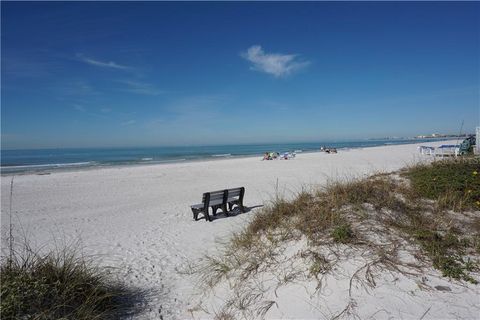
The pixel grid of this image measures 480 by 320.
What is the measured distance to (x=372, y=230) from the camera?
4.23m

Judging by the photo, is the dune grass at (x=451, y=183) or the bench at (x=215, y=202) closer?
the dune grass at (x=451, y=183)

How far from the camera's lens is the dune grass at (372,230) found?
3.65 m

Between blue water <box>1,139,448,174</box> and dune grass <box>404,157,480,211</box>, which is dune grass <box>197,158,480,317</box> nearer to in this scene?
dune grass <box>404,157,480,211</box>

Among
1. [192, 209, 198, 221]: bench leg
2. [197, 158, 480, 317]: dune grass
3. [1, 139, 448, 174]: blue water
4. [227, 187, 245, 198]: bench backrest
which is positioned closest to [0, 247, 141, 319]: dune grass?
[197, 158, 480, 317]: dune grass

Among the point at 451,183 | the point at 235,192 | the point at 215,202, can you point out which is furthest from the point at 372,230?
the point at 235,192

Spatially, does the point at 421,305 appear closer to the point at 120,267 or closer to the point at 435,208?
the point at 435,208

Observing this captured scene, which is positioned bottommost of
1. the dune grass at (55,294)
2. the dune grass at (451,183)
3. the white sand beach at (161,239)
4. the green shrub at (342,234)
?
the white sand beach at (161,239)

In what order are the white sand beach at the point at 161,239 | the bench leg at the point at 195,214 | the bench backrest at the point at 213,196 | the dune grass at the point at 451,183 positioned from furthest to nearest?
1. the bench leg at the point at 195,214
2. the bench backrest at the point at 213,196
3. the dune grass at the point at 451,183
4. the white sand beach at the point at 161,239

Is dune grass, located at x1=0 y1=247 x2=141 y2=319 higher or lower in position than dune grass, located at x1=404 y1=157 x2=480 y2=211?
lower

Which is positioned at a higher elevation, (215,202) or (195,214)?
(215,202)

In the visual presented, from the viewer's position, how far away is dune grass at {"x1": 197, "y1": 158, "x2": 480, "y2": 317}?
3648 millimetres

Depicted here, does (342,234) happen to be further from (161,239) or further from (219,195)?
(219,195)

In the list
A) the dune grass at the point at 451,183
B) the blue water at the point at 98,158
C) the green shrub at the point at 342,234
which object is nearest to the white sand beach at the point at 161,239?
the green shrub at the point at 342,234

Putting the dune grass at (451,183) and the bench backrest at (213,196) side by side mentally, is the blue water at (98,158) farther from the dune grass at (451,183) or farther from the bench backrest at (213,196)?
the dune grass at (451,183)
